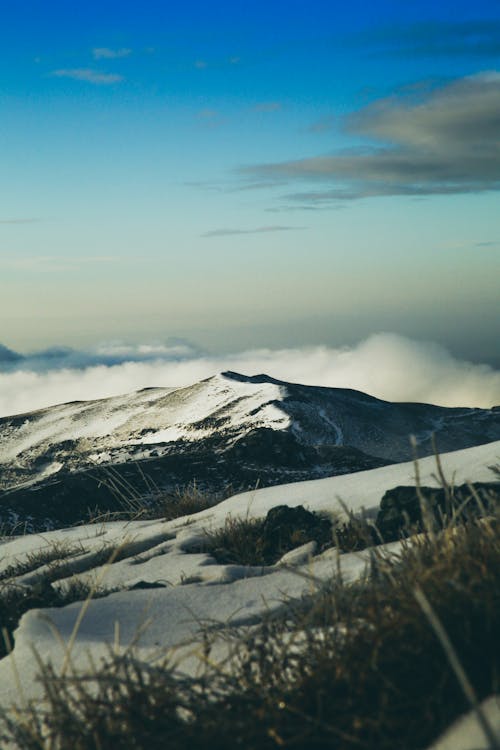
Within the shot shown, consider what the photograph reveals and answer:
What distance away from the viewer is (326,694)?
6.89 ft

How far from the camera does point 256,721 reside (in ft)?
6.73

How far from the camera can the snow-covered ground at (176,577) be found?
2.97 metres

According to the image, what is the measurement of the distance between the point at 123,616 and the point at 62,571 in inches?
59.1

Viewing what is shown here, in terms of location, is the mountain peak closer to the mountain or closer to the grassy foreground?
the mountain

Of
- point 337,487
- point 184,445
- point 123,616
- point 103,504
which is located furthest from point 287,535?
point 184,445

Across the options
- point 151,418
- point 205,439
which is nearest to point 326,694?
point 205,439

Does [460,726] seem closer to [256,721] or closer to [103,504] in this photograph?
[256,721]

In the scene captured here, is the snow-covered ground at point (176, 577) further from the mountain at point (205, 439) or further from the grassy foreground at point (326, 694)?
the mountain at point (205, 439)

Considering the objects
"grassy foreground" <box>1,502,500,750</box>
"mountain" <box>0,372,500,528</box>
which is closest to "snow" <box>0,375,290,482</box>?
"mountain" <box>0,372,500,528</box>

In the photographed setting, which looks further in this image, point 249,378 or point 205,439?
point 249,378

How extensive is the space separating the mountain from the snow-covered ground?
1.41 m

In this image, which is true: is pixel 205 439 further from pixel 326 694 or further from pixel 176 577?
pixel 326 694

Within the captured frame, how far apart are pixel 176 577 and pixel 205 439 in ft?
17.5

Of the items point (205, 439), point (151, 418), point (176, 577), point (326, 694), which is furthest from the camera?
point (151, 418)
